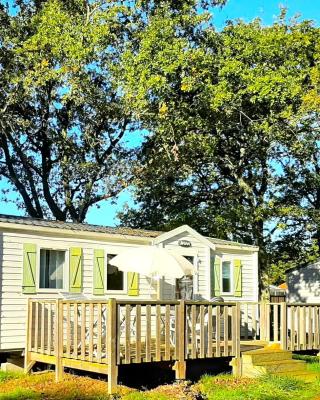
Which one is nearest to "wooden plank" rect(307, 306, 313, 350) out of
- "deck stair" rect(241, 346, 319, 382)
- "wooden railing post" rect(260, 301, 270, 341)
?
"wooden railing post" rect(260, 301, 270, 341)

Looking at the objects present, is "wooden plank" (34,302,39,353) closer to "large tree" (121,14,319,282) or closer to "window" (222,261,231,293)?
"window" (222,261,231,293)

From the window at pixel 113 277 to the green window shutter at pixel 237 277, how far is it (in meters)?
3.83

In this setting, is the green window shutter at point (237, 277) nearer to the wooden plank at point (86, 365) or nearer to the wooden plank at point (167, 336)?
the wooden plank at point (167, 336)

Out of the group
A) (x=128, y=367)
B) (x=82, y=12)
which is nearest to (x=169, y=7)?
(x=82, y=12)

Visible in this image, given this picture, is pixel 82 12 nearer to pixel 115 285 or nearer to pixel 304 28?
pixel 304 28

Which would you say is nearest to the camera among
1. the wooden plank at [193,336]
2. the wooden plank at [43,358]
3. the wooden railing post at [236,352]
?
the wooden plank at [193,336]

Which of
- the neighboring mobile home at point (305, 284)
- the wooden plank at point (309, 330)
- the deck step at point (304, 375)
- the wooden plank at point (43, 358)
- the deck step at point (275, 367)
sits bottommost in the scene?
the deck step at point (304, 375)

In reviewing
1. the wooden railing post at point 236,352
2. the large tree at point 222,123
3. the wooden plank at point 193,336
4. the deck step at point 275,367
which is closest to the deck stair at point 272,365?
the deck step at point 275,367

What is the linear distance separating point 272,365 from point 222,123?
36.2ft

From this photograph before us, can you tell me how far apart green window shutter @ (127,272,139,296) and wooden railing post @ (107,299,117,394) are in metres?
4.56

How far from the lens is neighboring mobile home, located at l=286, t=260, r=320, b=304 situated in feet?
75.8

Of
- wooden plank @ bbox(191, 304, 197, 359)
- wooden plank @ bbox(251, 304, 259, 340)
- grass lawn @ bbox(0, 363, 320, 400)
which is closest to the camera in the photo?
grass lawn @ bbox(0, 363, 320, 400)

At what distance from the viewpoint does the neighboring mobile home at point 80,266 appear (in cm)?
1274

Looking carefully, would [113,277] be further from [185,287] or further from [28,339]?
[28,339]
